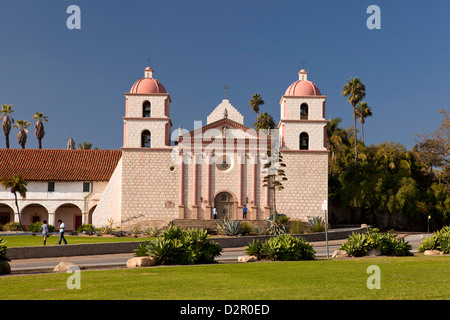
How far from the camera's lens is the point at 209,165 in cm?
3966

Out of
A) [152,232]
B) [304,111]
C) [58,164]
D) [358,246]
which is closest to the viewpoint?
[358,246]

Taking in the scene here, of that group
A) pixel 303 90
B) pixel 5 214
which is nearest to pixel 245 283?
pixel 303 90

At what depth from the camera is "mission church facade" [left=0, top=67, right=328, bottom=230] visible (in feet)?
128

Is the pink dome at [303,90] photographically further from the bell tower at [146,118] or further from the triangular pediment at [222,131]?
the bell tower at [146,118]

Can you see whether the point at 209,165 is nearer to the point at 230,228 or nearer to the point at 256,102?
the point at 230,228

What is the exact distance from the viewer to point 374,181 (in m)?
41.4

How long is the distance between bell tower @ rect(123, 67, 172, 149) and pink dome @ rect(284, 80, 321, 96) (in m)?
9.85

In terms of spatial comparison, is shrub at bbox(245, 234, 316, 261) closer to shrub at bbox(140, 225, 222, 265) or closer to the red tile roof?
shrub at bbox(140, 225, 222, 265)

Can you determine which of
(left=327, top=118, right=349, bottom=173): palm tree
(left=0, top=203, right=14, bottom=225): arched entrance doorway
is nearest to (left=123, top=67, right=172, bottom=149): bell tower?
(left=0, top=203, right=14, bottom=225): arched entrance doorway

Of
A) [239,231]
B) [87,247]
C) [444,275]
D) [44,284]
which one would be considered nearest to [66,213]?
[239,231]

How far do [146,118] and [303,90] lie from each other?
12.7m

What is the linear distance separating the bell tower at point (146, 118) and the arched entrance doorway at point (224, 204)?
5.91 m
